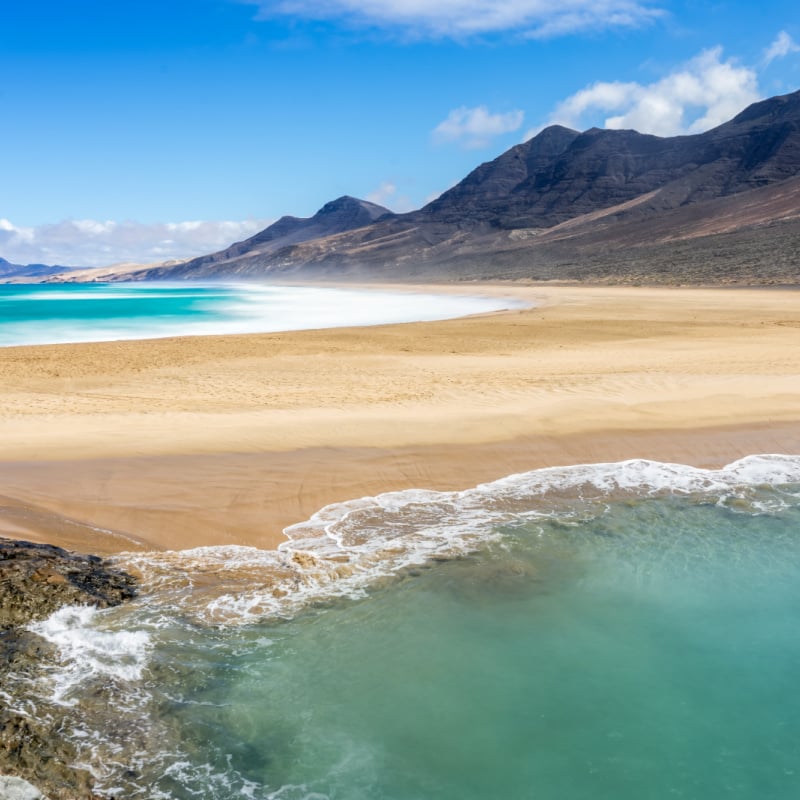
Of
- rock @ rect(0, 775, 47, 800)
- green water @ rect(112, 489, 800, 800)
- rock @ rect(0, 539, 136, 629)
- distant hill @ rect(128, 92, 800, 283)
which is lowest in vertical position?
green water @ rect(112, 489, 800, 800)

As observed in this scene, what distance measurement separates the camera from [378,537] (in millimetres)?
6957

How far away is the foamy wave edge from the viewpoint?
19.1 ft

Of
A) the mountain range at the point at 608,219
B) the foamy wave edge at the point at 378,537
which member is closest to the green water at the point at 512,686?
the foamy wave edge at the point at 378,537

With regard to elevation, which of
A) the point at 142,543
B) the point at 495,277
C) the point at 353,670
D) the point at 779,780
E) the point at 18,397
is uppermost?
the point at 495,277

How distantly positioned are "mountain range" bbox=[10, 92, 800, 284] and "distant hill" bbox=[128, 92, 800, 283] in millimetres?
274

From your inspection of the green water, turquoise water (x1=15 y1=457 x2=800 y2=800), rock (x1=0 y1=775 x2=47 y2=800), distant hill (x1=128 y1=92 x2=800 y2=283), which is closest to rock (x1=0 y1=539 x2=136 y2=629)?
turquoise water (x1=15 y1=457 x2=800 y2=800)

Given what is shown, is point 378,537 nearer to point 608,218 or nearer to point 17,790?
point 17,790

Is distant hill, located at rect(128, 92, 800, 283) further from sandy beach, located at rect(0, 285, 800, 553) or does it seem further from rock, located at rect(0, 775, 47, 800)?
rock, located at rect(0, 775, 47, 800)

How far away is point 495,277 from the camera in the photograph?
76.4 metres

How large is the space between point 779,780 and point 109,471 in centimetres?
736

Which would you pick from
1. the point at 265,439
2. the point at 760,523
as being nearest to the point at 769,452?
the point at 760,523

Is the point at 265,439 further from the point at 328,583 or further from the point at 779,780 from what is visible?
the point at 779,780

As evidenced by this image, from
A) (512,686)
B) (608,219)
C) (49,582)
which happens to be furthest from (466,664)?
(608,219)

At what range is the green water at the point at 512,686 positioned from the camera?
401 cm
